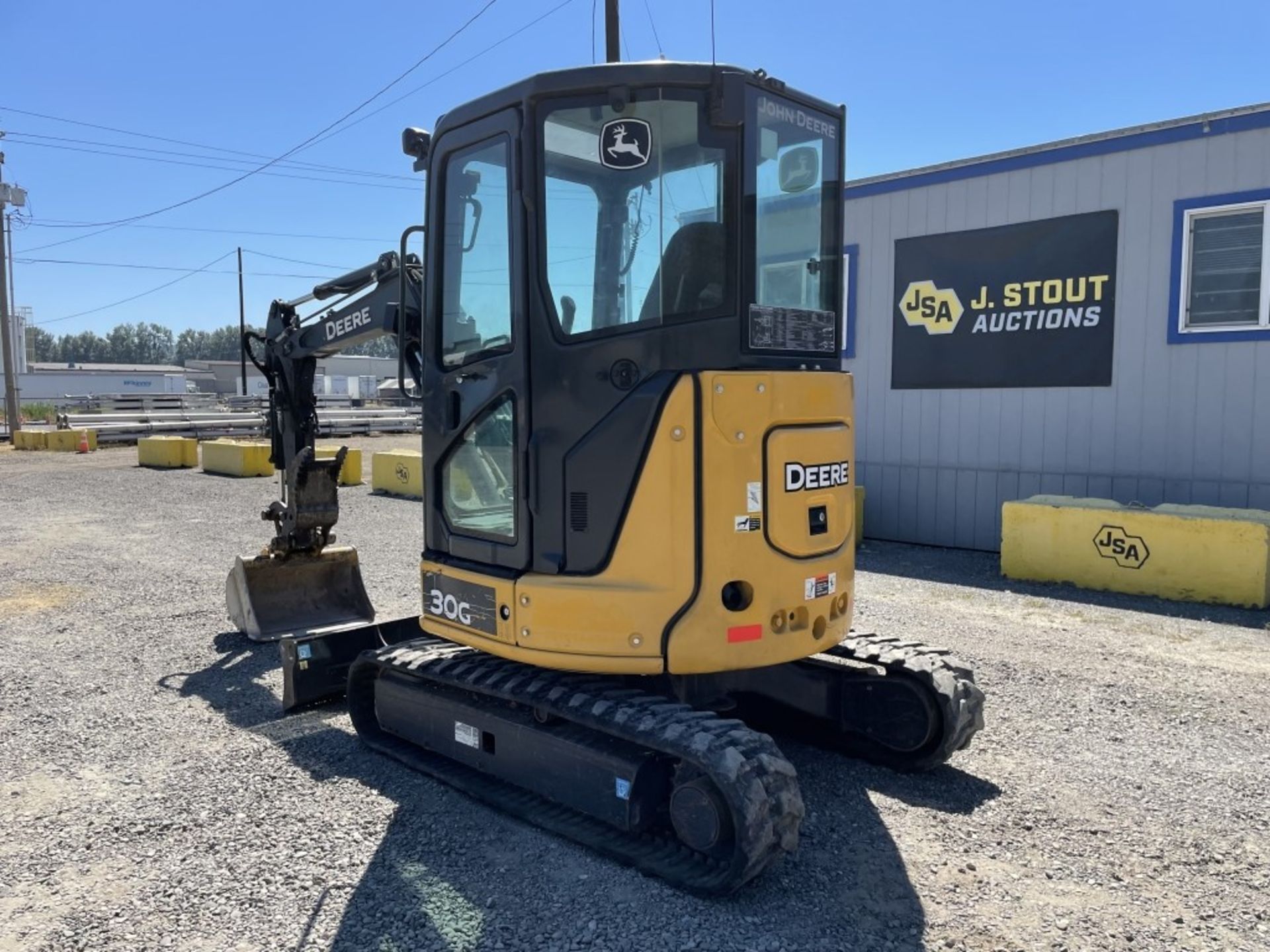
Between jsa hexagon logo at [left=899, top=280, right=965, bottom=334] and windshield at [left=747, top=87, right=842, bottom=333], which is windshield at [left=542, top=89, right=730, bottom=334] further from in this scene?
jsa hexagon logo at [left=899, top=280, right=965, bottom=334]

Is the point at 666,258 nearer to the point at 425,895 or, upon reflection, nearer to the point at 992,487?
the point at 425,895

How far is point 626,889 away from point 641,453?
171 cm

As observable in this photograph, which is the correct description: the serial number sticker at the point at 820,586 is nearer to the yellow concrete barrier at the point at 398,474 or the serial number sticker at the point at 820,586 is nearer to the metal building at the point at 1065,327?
the metal building at the point at 1065,327

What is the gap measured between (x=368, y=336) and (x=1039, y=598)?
6466 millimetres

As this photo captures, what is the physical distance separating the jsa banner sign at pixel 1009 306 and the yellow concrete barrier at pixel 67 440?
23.1 meters

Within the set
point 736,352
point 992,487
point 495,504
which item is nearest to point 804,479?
point 736,352

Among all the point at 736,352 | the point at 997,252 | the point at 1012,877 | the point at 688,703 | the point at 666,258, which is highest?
the point at 997,252

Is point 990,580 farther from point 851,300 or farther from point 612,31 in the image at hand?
point 612,31

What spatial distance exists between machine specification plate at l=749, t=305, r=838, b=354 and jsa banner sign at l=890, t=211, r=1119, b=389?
23.9ft

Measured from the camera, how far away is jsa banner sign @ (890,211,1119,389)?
33.9 feet

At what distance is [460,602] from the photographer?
182 inches

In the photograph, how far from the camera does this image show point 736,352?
12.7 feet

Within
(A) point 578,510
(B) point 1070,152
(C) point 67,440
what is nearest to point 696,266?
(A) point 578,510

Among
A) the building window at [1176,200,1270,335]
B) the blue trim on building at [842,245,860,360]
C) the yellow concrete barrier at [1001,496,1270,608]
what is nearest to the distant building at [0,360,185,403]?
the blue trim on building at [842,245,860,360]
